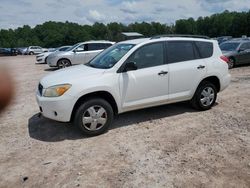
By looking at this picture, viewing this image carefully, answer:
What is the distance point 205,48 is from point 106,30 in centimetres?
10092

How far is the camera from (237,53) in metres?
14.1

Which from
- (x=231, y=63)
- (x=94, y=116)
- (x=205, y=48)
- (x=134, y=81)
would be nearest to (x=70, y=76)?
(x=94, y=116)

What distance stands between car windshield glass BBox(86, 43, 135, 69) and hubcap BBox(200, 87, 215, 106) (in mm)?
1981

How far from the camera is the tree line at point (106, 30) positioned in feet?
263

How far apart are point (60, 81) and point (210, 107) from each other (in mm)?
3454

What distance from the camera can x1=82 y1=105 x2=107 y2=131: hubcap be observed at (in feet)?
17.0

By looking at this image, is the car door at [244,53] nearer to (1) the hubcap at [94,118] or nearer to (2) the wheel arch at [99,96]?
(2) the wheel arch at [99,96]

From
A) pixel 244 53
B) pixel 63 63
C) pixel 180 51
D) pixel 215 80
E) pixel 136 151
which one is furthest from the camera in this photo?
pixel 63 63

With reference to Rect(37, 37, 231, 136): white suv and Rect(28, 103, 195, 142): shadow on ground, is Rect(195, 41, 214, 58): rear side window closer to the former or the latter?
Rect(37, 37, 231, 136): white suv

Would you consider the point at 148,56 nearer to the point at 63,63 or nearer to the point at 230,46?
the point at 230,46

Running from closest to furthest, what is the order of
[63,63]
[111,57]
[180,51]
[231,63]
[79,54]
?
[111,57] → [180,51] → [231,63] → [79,54] → [63,63]

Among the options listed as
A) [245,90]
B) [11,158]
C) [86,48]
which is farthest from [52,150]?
[86,48]

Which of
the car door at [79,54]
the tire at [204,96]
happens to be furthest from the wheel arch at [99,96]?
the car door at [79,54]

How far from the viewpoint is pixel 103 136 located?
5316mm
